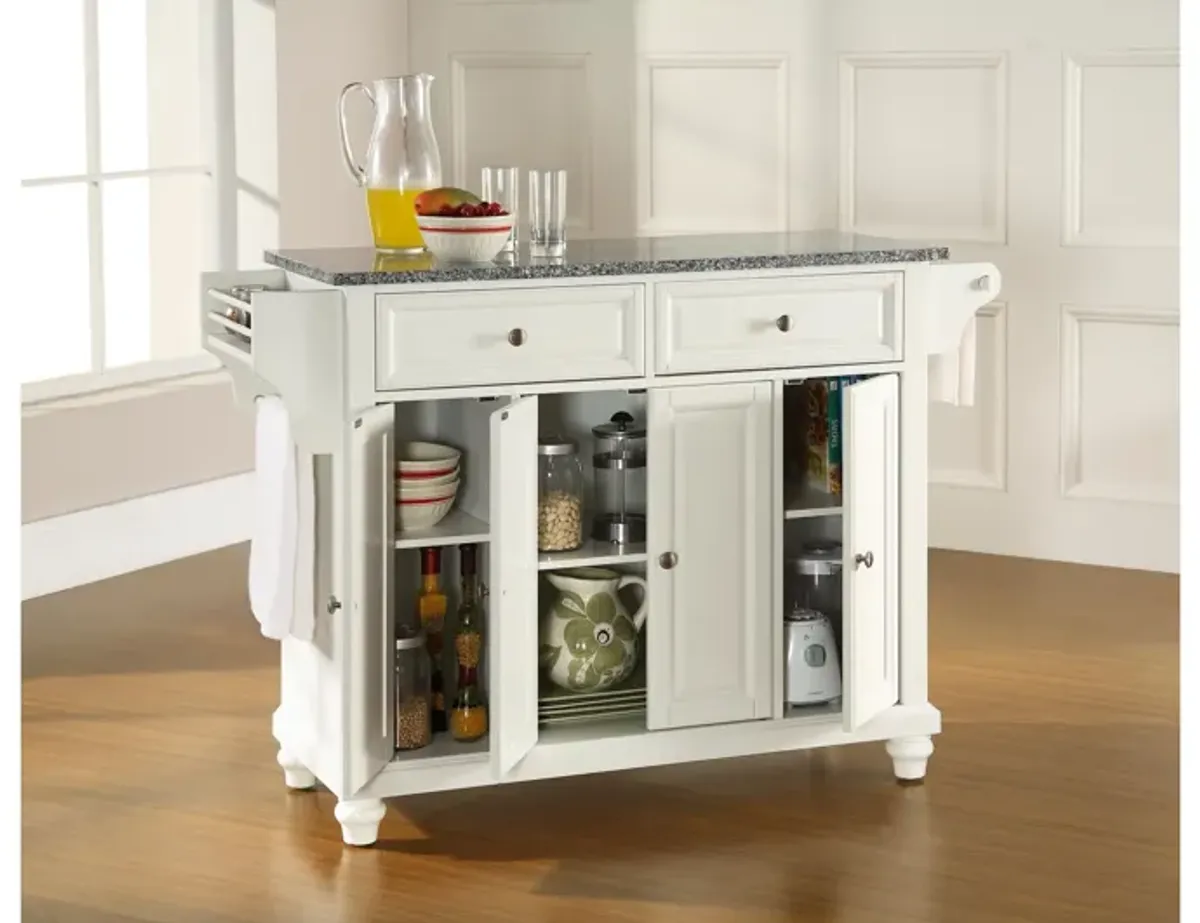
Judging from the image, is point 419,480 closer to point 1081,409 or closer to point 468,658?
point 468,658

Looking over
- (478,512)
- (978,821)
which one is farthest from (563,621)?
(978,821)

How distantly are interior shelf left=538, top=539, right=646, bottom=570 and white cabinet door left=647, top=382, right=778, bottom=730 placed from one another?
4cm

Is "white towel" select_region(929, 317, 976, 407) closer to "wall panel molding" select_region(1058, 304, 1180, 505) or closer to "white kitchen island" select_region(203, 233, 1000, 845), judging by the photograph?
"white kitchen island" select_region(203, 233, 1000, 845)

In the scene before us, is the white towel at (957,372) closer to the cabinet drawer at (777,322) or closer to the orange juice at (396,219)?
the cabinet drawer at (777,322)

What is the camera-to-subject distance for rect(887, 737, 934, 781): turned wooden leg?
2.93m

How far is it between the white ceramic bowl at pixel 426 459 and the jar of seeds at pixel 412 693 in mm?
255

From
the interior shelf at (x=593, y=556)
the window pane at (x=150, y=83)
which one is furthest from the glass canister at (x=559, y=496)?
the window pane at (x=150, y=83)

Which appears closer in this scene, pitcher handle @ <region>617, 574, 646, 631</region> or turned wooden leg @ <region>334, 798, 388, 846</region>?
turned wooden leg @ <region>334, 798, 388, 846</region>

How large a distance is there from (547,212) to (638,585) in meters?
0.63

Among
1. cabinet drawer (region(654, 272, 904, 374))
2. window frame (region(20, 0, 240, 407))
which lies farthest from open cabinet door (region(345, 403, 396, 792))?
window frame (region(20, 0, 240, 407))

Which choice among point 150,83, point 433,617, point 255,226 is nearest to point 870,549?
point 433,617

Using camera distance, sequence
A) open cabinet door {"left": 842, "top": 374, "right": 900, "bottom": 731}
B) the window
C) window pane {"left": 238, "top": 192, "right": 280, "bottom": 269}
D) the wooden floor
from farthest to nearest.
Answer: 1. window pane {"left": 238, "top": 192, "right": 280, "bottom": 269}
2. the window
3. open cabinet door {"left": 842, "top": 374, "right": 900, "bottom": 731}
4. the wooden floor

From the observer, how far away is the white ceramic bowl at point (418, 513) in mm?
2682

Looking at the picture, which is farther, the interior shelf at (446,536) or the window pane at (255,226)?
the window pane at (255,226)
